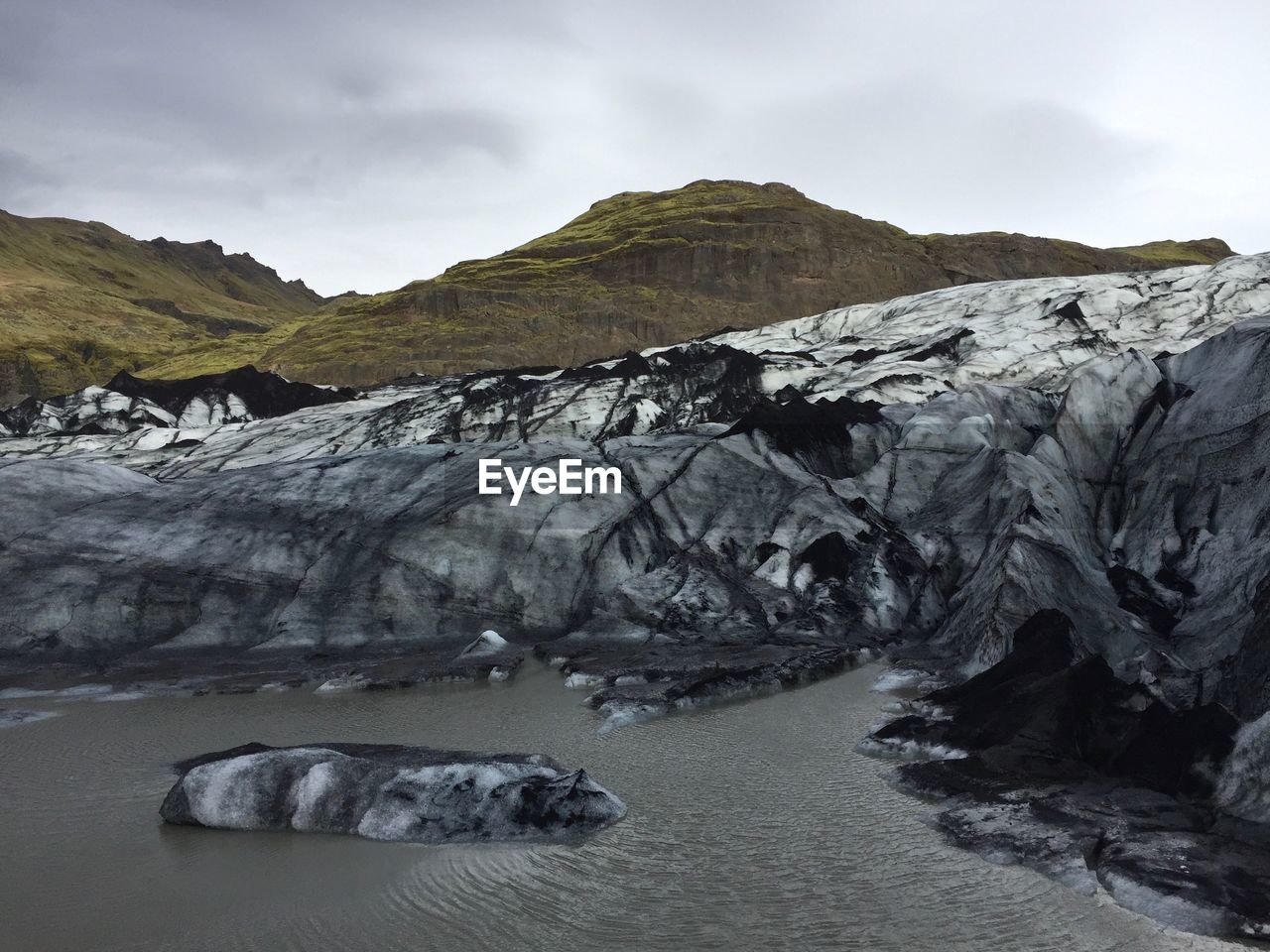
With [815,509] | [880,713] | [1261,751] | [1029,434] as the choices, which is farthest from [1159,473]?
[1261,751]

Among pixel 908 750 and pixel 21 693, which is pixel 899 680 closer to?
pixel 908 750

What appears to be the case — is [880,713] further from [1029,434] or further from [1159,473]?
[1029,434]

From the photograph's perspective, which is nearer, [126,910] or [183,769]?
[126,910]

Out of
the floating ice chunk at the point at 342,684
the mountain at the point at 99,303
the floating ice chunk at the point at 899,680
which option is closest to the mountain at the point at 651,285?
the mountain at the point at 99,303

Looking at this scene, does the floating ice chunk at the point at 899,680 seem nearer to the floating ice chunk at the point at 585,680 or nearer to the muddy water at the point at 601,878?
the muddy water at the point at 601,878

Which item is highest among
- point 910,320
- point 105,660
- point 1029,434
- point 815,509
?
point 910,320

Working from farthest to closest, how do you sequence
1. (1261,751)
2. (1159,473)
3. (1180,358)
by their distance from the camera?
(1180,358) < (1159,473) < (1261,751)
